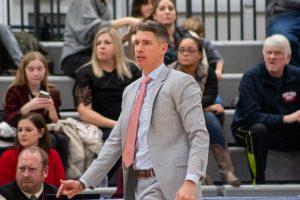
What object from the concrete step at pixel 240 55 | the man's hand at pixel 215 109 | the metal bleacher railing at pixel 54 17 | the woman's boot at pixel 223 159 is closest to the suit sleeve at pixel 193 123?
the woman's boot at pixel 223 159

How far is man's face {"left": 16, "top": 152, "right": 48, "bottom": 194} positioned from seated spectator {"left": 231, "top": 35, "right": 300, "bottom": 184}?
2.27m

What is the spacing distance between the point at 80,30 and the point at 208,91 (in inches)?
72.5

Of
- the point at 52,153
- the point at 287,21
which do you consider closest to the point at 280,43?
the point at 287,21

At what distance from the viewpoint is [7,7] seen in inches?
506

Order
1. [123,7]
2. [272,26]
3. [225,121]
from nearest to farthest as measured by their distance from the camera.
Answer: [225,121], [272,26], [123,7]

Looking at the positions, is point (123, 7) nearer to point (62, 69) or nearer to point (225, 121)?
point (62, 69)

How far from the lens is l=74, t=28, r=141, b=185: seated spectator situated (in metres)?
10.4

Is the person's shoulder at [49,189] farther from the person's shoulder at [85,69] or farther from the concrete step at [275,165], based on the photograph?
the concrete step at [275,165]

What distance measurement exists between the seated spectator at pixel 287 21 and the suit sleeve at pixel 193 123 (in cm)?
525

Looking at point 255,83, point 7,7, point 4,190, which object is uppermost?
point 7,7

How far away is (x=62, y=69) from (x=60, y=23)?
1630 millimetres

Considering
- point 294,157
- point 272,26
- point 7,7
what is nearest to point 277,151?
point 294,157

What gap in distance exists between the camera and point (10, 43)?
1159 cm

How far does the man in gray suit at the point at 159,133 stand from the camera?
21.0ft
